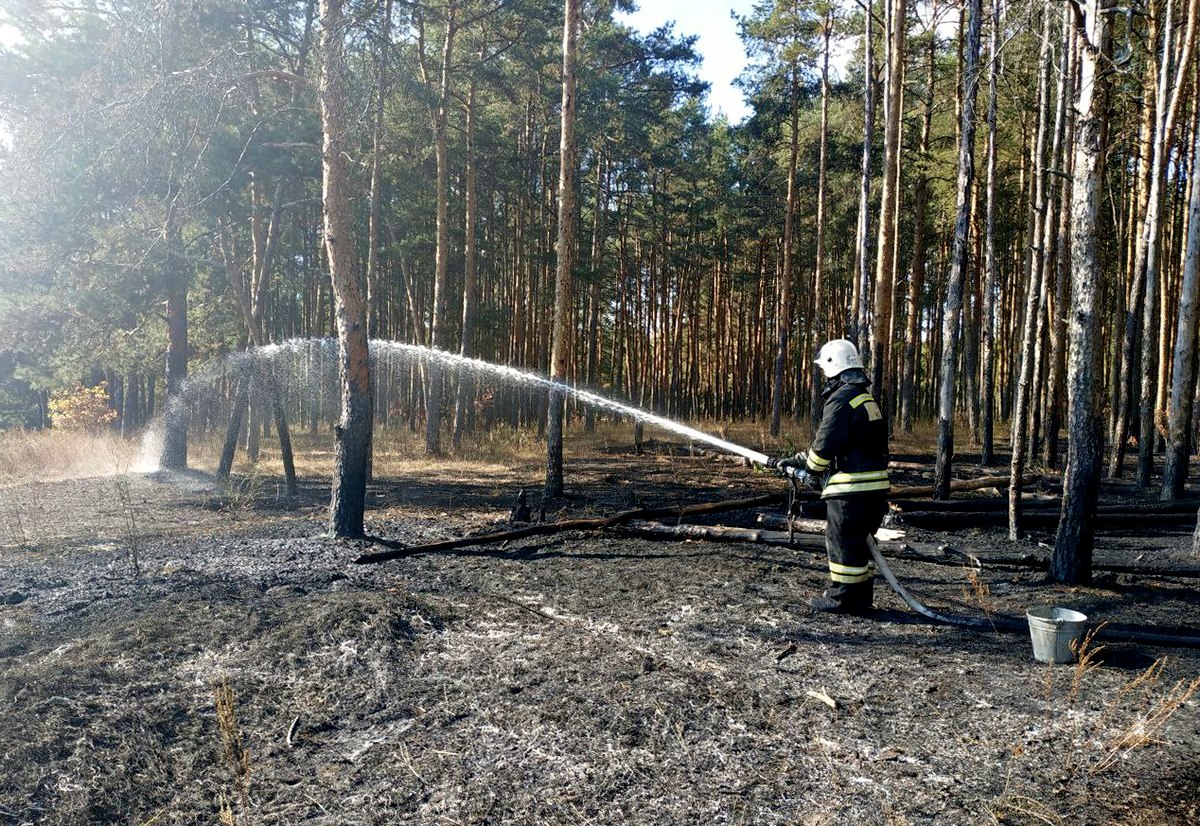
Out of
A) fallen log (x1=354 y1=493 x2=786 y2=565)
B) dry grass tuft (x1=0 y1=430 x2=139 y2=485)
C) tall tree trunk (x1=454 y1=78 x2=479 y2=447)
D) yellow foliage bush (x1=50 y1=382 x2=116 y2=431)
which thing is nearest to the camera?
fallen log (x1=354 y1=493 x2=786 y2=565)

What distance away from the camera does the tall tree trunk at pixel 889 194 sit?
12766 millimetres

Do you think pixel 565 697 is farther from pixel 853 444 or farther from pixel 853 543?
pixel 853 444

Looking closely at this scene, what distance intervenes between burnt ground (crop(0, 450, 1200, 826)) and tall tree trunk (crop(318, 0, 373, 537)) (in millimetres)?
A: 1273

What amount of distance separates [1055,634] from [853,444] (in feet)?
6.28

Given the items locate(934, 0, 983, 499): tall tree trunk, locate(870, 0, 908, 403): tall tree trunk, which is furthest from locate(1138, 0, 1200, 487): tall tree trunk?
locate(934, 0, 983, 499): tall tree trunk

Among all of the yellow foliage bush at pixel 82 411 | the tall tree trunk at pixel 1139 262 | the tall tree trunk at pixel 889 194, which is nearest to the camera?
the tall tree trunk at pixel 889 194

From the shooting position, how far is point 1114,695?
457cm

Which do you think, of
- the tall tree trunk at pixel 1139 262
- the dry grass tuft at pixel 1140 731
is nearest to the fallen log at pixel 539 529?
the dry grass tuft at pixel 1140 731

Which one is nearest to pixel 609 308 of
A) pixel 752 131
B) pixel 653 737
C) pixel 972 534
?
pixel 752 131

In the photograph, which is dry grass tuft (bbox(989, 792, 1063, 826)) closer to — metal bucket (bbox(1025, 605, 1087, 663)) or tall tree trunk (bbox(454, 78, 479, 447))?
metal bucket (bbox(1025, 605, 1087, 663))

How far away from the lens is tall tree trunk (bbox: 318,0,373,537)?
29.7 feet

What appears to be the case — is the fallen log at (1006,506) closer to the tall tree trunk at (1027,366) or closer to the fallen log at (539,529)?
the tall tree trunk at (1027,366)

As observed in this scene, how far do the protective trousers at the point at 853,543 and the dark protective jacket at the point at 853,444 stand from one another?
9 centimetres

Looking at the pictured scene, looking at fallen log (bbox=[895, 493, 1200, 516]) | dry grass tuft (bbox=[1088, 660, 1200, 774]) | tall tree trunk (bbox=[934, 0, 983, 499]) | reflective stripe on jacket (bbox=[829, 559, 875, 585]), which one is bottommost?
dry grass tuft (bbox=[1088, 660, 1200, 774])
